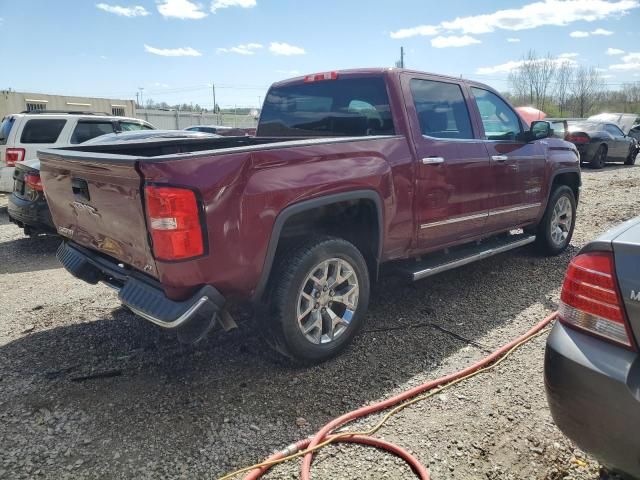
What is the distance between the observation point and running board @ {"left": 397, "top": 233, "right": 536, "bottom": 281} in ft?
12.7

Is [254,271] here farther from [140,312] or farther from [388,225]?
[388,225]

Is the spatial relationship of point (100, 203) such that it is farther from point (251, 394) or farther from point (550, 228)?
point (550, 228)

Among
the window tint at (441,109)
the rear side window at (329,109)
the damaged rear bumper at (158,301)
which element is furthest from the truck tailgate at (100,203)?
the window tint at (441,109)

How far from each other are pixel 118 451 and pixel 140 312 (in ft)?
2.34

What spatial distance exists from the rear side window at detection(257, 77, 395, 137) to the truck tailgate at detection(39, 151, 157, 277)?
198 centimetres

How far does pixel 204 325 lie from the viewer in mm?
2750

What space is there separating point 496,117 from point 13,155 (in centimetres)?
781

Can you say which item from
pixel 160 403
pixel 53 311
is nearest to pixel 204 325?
pixel 160 403

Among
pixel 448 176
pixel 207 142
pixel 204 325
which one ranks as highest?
pixel 207 142

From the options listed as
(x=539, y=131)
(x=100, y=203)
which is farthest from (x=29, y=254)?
(x=539, y=131)

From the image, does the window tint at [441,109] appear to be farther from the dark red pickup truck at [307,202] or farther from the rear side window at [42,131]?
the rear side window at [42,131]

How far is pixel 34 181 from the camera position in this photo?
19.6 feet

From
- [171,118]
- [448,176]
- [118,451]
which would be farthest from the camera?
[171,118]

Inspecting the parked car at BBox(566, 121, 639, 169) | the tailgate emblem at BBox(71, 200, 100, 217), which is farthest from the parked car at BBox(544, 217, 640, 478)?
the parked car at BBox(566, 121, 639, 169)
